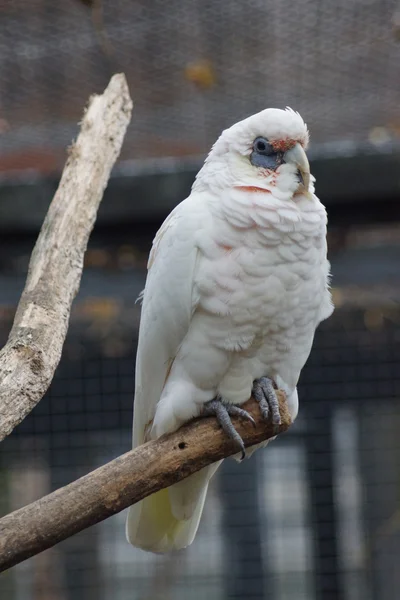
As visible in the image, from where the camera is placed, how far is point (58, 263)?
1.88 meters

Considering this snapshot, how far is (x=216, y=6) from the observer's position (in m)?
2.37

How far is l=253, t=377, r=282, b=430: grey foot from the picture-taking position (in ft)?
5.54

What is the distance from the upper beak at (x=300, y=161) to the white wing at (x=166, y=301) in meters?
0.19

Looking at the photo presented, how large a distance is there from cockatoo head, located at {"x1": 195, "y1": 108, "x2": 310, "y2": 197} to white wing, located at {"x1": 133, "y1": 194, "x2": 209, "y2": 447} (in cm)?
9

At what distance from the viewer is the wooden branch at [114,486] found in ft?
4.55

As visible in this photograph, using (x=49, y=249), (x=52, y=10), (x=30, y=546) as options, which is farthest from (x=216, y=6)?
(x=30, y=546)

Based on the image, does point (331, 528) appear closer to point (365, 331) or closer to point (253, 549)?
point (253, 549)

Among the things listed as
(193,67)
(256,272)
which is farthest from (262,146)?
(193,67)

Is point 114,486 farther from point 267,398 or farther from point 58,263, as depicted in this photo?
point 58,263

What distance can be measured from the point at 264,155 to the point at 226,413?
525mm

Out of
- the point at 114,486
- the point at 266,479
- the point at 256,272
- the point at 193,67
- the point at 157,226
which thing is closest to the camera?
the point at 114,486

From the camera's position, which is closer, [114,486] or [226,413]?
[114,486]

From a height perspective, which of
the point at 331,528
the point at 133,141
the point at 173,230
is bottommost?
the point at 331,528

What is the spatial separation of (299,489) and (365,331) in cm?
60
